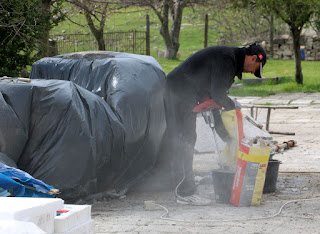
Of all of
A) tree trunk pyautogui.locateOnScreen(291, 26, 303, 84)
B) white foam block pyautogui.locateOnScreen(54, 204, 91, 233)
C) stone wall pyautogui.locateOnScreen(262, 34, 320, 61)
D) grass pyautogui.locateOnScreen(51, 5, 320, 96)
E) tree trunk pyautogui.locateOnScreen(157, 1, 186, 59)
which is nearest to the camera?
white foam block pyautogui.locateOnScreen(54, 204, 91, 233)

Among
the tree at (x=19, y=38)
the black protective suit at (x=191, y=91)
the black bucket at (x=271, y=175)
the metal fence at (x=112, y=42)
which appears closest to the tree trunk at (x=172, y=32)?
the metal fence at (x=112, y=42)

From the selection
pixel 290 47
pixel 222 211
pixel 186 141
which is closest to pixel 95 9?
pixel 186 141

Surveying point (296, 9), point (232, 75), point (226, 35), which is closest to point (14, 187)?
point (232, 75)

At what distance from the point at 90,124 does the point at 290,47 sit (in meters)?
20.1

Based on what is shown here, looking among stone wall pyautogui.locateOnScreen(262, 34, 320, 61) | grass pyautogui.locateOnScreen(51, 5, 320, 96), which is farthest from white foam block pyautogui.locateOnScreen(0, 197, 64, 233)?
stone wall pyautogui.locateOnScreen(262, 34, 320, 61)

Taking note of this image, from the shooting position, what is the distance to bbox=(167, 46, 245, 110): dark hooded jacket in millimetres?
5008

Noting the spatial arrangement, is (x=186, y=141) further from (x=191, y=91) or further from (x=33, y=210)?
(x=33, y=210)

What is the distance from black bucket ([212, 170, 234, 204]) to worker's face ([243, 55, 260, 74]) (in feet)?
3.47

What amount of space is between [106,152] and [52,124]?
2.08 feet

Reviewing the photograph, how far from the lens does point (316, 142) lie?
8117mm

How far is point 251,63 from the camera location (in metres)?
5.02

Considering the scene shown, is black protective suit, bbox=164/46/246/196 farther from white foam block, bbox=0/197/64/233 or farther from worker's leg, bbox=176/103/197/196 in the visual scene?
white foam block, bbox=0/197/64/233

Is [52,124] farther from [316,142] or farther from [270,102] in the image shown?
[270,102]

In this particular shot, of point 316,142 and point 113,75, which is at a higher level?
point 113,75
